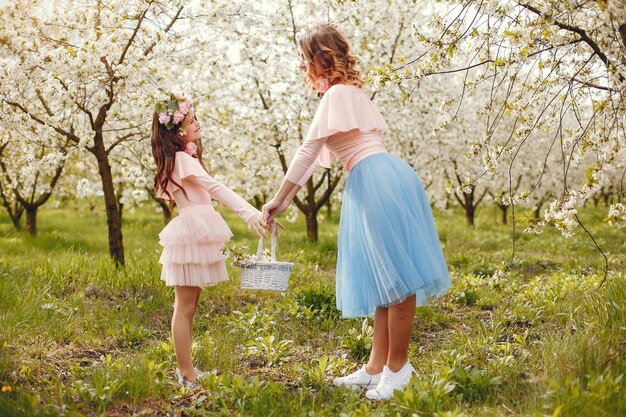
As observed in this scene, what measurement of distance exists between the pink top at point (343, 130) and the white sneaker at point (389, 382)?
1120 millimetres

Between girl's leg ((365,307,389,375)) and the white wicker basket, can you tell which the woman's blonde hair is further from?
girl's leg ((365,307,389,375))

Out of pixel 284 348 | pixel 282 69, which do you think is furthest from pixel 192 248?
pixel 282 69

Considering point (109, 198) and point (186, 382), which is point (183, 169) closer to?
point (186, 382)

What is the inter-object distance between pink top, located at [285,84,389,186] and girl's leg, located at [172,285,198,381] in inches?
35.5

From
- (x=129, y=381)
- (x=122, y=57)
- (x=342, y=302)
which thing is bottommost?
(x=129, y=381)

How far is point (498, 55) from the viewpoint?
4246 mm

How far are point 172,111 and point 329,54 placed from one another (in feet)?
3.26

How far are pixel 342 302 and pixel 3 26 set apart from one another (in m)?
5.10

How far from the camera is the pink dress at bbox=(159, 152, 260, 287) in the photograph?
3.55 metres

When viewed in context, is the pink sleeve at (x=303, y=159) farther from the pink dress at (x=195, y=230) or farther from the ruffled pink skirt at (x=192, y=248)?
the ruffled pink skirt at (x=192, y=248)

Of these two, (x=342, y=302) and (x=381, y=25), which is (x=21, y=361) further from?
(x=381, y=25)

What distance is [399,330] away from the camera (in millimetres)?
3348

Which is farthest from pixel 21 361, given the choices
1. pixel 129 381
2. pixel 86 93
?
pixel 86 93

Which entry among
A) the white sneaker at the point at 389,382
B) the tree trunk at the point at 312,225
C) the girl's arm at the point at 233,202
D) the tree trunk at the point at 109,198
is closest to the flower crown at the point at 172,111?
the girl's arm at the point at 233,202
